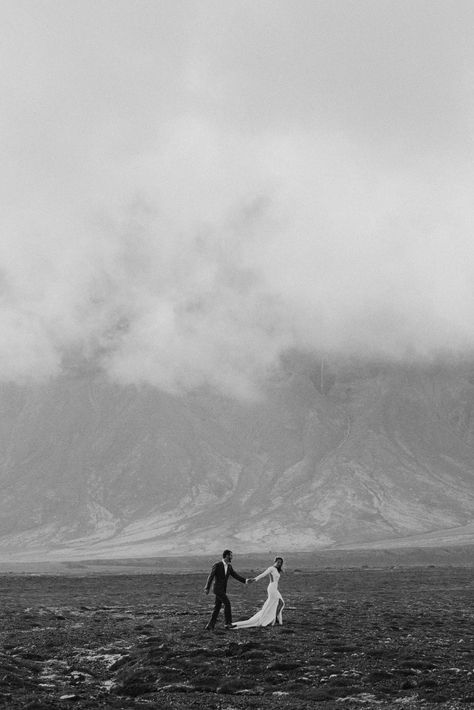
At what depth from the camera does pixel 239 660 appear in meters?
26.2

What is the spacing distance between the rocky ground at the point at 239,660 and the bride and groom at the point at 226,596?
63 cm

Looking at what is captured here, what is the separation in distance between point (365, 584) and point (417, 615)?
127ft

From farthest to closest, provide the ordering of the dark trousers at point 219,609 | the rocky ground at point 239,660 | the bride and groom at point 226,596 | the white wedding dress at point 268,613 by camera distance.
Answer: the white wedding dress at point 268,613 < the dark trousers at point 219,609 < the bride and groom at point 226,596 < the rocky ground at point 239,660

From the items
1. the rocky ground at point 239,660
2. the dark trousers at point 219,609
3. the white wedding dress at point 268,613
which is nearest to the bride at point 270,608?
the white wedding dress at point 268,613

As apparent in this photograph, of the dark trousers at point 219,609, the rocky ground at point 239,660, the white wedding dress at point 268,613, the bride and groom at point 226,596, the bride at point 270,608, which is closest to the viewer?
the rocky ground at point 239,660

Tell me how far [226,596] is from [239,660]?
317 inches

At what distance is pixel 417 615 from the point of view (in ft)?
145

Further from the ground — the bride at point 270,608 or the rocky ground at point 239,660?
the bride at point 270,608

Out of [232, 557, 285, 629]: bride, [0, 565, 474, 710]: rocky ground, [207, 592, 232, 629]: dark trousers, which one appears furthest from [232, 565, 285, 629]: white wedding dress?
[0, 565, 474, 710]: rocky ground

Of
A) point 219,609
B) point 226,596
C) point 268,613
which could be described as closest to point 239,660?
point 219,609

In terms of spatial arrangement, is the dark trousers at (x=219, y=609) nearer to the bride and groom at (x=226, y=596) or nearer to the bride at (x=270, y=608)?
the bride and groom at (x=226, y=596)

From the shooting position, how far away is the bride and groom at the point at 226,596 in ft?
109

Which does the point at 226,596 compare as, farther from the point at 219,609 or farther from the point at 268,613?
the point at 268,613

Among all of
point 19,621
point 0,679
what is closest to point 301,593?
point 19,621
